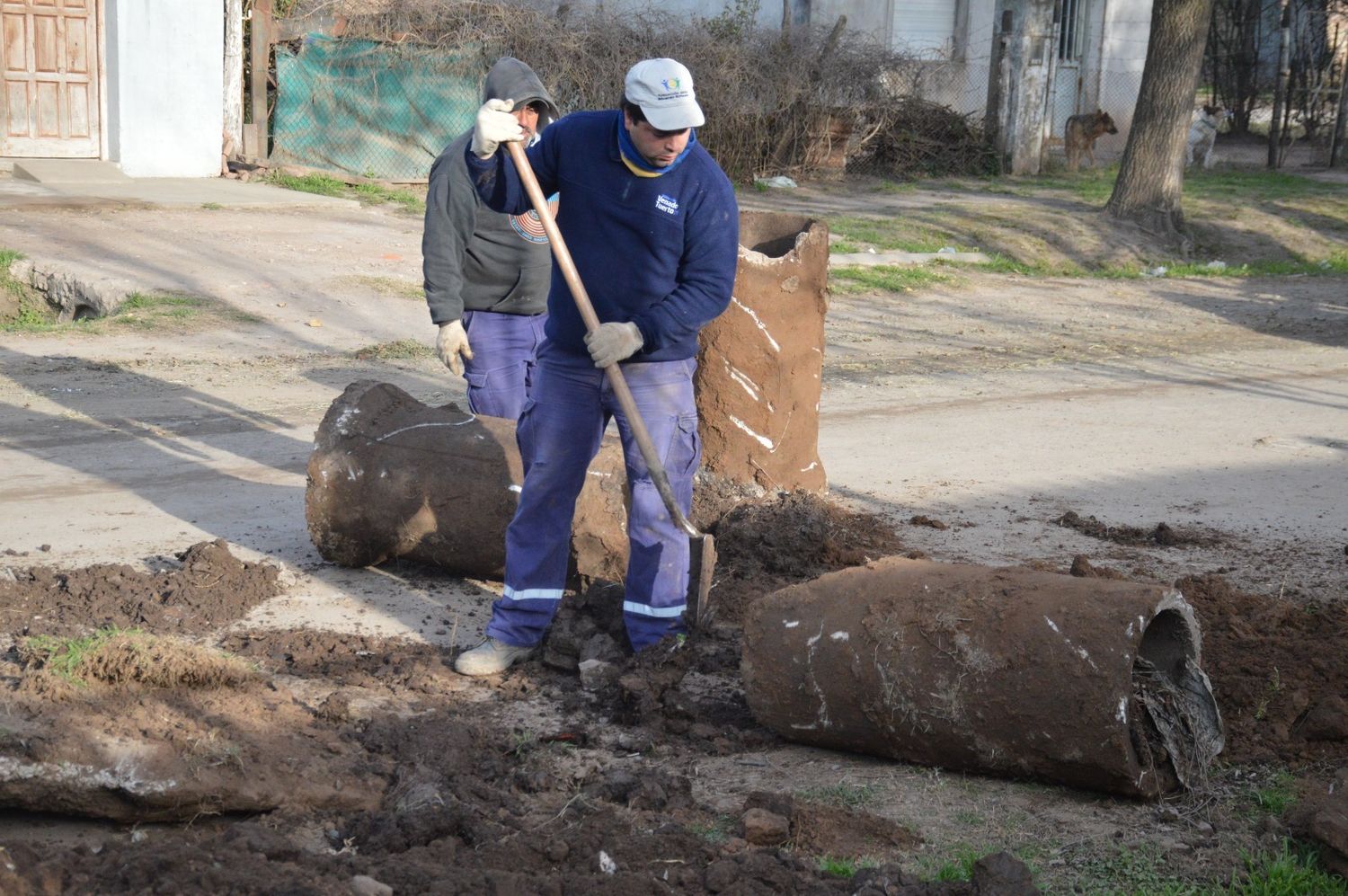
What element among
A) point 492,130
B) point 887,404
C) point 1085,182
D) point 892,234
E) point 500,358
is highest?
point 1085,182

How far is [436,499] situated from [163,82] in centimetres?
1339

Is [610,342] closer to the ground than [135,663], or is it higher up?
higher up

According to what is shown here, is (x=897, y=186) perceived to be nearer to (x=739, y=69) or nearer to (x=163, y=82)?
(x=739, y=69)

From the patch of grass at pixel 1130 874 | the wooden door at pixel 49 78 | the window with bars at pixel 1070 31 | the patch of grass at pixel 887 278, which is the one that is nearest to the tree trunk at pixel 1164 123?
the patch of grass at pixel 887 278

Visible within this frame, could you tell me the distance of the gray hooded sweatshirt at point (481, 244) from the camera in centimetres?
566

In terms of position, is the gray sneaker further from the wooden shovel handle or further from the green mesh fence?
the green mesh fence

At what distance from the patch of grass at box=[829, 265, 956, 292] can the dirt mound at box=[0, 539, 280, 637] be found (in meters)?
9.60

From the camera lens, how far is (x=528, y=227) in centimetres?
613

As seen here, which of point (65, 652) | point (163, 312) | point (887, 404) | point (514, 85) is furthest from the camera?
point (163, 312)

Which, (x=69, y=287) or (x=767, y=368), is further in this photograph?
(x=69, y=287)

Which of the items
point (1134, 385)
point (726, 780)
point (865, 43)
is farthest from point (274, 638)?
point (865, 43)

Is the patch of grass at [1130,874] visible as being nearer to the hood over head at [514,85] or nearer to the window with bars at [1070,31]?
the hood over head at [514,85]

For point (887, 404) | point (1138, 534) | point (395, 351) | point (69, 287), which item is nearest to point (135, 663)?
point (1138, 534)

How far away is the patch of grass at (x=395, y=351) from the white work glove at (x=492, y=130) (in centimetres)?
572
